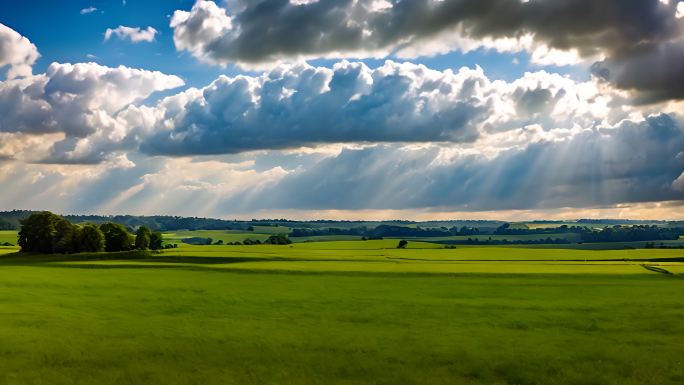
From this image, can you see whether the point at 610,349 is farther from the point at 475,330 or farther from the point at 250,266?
the point at 250,266

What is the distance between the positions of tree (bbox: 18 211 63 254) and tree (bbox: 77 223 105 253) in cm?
546

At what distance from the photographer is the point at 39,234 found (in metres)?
96.5

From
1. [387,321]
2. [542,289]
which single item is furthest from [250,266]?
[387,321]

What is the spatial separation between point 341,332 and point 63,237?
3430 inches

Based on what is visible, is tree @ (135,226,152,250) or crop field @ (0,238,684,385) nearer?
crop field @ (0,238,684,385)

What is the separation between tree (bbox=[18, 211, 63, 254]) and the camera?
96.2 m

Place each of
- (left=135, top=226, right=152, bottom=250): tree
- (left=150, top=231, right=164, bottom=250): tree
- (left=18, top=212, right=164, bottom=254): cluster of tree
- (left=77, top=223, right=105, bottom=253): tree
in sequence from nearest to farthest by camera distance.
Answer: (left=77, top=223, right=105, bottom=253): tree → (left=18, top=212, right=164, bottom=254): cluster of tree → (left=135, top=226, right=152, bottom=250): tree → (left=150, top=231, right=164, bottom=250): tree

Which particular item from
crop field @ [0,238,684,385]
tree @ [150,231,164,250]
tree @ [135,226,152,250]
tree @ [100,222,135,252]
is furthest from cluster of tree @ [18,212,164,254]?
crop field @ [0,238,684,385]

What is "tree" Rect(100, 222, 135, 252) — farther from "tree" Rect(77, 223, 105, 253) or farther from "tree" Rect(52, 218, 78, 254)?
"tree" Rect(52, 218, 78, 254)

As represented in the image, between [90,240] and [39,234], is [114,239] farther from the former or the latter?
[39,234]

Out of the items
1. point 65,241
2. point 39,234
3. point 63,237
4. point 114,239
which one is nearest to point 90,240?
point 65,241

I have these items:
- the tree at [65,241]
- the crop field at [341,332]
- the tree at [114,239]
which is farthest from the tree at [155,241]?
the crop field at [341,332]

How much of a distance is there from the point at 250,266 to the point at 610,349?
51.3 m

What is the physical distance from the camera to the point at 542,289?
44688mm
